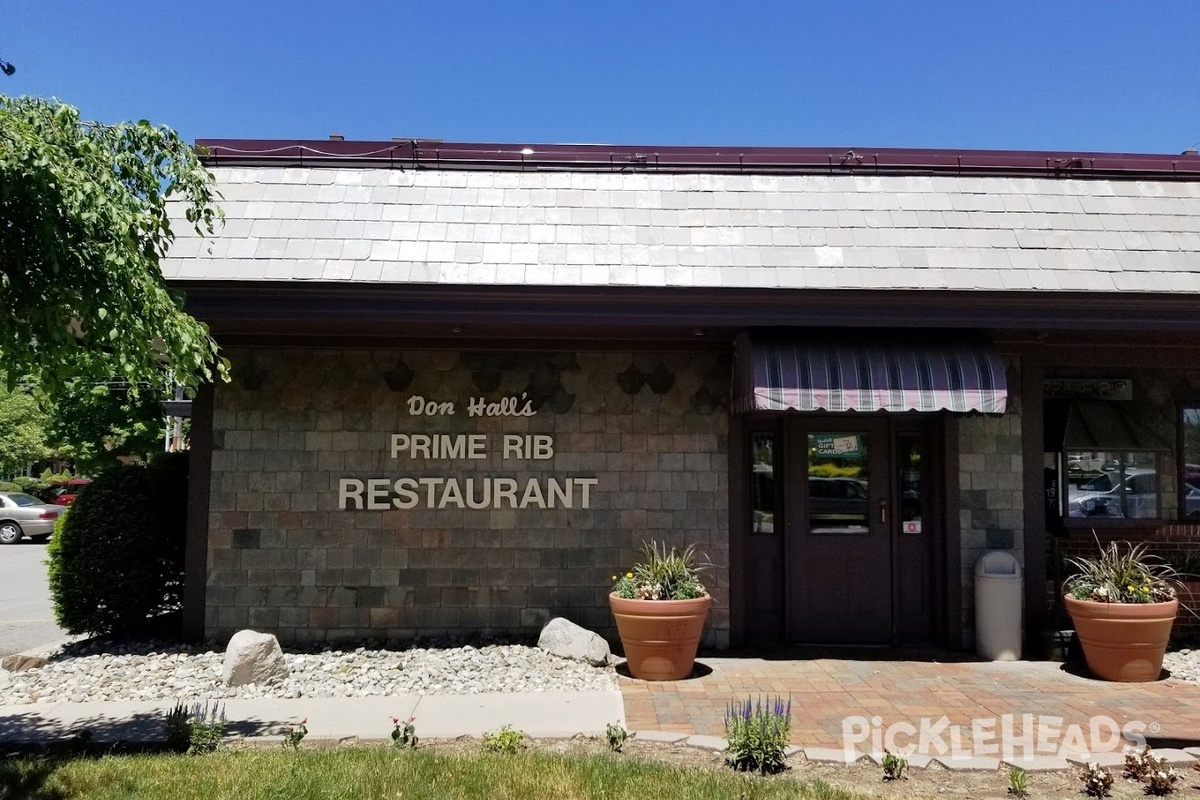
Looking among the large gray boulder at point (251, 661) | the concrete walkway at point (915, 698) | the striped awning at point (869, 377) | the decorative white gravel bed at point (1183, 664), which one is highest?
the striped awning at point (869, 377)

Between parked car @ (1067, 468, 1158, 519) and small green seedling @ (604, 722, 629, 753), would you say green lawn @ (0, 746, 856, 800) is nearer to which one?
small green seedling @ (604, 722, 629, 753)

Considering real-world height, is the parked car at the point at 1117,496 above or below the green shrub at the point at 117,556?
above

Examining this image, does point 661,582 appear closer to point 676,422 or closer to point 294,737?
point 676,422

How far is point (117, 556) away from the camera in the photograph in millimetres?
8359

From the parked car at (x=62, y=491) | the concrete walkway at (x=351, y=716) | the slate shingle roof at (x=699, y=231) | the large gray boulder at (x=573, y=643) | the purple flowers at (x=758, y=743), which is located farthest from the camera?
the parked car at (x=62, y=491)

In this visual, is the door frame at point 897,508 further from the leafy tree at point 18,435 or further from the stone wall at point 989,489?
the leafy tree at point 18,435

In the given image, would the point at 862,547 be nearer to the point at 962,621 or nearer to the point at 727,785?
the point at 962,621

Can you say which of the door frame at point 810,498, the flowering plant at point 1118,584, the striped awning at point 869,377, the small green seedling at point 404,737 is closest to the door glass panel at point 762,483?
the door frame at point 810,498

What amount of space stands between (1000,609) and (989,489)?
1168mm

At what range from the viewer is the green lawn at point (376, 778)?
4.70 meters

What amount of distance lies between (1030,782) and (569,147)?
24.9 ft

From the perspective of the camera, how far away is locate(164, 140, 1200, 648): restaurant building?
7.98 meters

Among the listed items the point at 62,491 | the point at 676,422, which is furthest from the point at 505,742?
the point at 62,491

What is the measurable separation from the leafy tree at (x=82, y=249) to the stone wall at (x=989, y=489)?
6.99 metres
